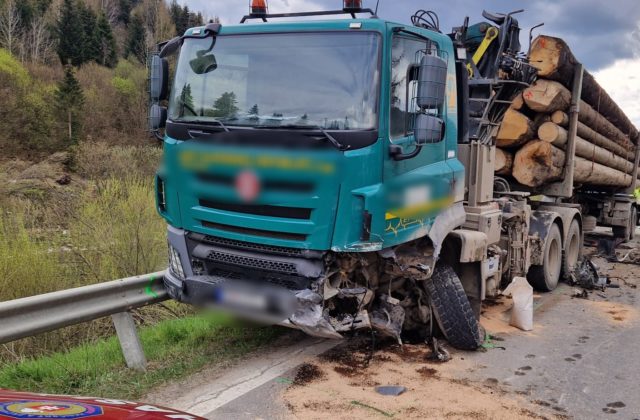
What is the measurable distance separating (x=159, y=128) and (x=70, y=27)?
206ft

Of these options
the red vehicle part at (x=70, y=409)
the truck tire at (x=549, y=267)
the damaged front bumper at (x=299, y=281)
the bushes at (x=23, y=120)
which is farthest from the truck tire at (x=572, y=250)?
the bushes at (x=23, y=120)

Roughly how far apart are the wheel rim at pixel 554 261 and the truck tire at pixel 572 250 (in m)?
0.21

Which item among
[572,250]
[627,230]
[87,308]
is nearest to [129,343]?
[87,308]

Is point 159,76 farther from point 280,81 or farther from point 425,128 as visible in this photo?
point 425,128

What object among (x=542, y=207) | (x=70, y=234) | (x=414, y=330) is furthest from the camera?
(x=70, y=234)

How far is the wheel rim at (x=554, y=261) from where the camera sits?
797 centimetres

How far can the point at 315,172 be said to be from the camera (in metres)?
3.89

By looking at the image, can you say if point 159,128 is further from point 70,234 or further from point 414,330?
point 70,234

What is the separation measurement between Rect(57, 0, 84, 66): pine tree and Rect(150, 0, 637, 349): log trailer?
6140 centimetres

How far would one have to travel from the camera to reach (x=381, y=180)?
4039 mm

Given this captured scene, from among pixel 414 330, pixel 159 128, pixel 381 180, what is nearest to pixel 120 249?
Result: pixel 159 128

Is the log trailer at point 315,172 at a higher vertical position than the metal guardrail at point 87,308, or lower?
higher

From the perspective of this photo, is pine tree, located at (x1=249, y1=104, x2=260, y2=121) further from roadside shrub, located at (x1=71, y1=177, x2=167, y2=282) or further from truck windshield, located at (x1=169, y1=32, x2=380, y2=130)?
roadside shrub, located at (x1=71, y1=177, x2=167, y2=282)

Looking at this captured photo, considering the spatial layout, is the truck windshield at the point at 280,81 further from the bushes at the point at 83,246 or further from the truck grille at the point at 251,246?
the bushes at the point at 83,246
